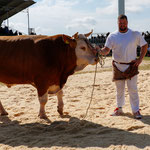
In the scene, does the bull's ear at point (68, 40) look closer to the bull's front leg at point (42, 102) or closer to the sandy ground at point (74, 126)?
the bull's front leg at point (42, 102)

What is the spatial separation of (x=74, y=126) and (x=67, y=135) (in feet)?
1.19

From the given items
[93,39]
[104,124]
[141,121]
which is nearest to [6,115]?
[104,124]

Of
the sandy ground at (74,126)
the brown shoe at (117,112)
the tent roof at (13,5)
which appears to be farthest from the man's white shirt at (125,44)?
the tent roof at (13,5)

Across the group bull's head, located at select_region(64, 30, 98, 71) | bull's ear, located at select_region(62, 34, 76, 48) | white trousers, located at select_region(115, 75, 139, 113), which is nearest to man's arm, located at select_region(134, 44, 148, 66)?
white trousers, located at select_region(115, 75, 139, 113)

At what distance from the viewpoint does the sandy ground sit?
130 inches

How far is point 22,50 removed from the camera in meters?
4.43

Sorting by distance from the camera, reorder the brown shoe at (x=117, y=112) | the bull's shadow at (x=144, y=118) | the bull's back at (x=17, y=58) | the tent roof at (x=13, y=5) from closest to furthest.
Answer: the bull's shadow at (x=144, y=118) → the bull's back at (x=17, y=58) → the brown shoe at (x=117, y=112) → the tent roof at (x=13, y=5)

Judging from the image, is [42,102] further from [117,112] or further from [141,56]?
[141,56]

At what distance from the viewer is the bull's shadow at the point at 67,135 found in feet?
10.9

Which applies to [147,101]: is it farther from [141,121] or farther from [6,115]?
[6,115]

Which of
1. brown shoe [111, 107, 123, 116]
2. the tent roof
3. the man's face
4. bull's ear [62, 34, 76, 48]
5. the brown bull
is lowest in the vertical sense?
brown shoe [111, 107, 123, 116]

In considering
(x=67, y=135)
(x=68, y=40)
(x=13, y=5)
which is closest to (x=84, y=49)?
(x=68, y=40)

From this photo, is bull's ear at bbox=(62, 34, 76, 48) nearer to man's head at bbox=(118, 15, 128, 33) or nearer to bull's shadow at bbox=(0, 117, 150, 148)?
man's head at bbox=(118, 15, 128, 33)

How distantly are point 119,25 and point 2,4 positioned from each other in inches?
906
